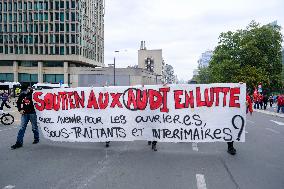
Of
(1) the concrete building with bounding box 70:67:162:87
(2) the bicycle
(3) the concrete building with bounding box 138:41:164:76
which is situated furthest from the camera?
(3) the concrete building with bounding box 138:41:164:76

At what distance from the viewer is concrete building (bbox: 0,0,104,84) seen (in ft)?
235

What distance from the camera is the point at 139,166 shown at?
7062 millimetres

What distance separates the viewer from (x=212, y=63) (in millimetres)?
69625

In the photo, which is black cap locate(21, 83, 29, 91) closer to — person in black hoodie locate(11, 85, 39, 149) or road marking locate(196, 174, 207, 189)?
person in black hoodie locate(11, 85, 39, 149)

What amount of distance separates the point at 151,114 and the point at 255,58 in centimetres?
5870

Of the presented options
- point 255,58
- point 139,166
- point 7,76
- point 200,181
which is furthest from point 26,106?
point 7,76

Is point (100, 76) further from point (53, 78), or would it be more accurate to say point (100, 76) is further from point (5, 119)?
point (5, 119)

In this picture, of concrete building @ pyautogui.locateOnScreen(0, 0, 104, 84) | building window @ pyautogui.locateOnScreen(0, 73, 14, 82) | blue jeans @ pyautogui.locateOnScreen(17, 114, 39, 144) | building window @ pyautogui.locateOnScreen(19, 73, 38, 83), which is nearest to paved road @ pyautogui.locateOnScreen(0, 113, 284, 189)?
blue jeans @ pyautogui.locateOnScreen(17, 114, 39, 144)

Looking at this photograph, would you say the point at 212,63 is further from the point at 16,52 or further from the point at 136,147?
the point at 136,147

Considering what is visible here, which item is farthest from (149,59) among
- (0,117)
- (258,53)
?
(0,117)

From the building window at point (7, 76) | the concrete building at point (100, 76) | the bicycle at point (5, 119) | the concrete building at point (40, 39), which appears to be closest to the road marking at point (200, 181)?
the bicycle at point (5, 119)

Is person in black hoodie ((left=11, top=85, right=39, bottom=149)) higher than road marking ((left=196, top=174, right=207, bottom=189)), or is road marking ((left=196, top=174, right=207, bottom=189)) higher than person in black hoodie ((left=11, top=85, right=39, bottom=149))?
person in black hoodie ((left=11, top=85, right=39, bottom=149))

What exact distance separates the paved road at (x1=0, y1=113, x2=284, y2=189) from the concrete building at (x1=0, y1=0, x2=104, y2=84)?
64217 millimetres

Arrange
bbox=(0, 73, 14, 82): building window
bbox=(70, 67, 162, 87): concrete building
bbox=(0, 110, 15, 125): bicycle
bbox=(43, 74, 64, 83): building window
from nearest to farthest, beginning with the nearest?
bbox=(0, 110, 15, 125): bicycle
bbox=(70, 67, 162, 87): concrete building
bbox=(43, 74, 64, 83): building window
bbox=(0, 73, 14, 82): building window
